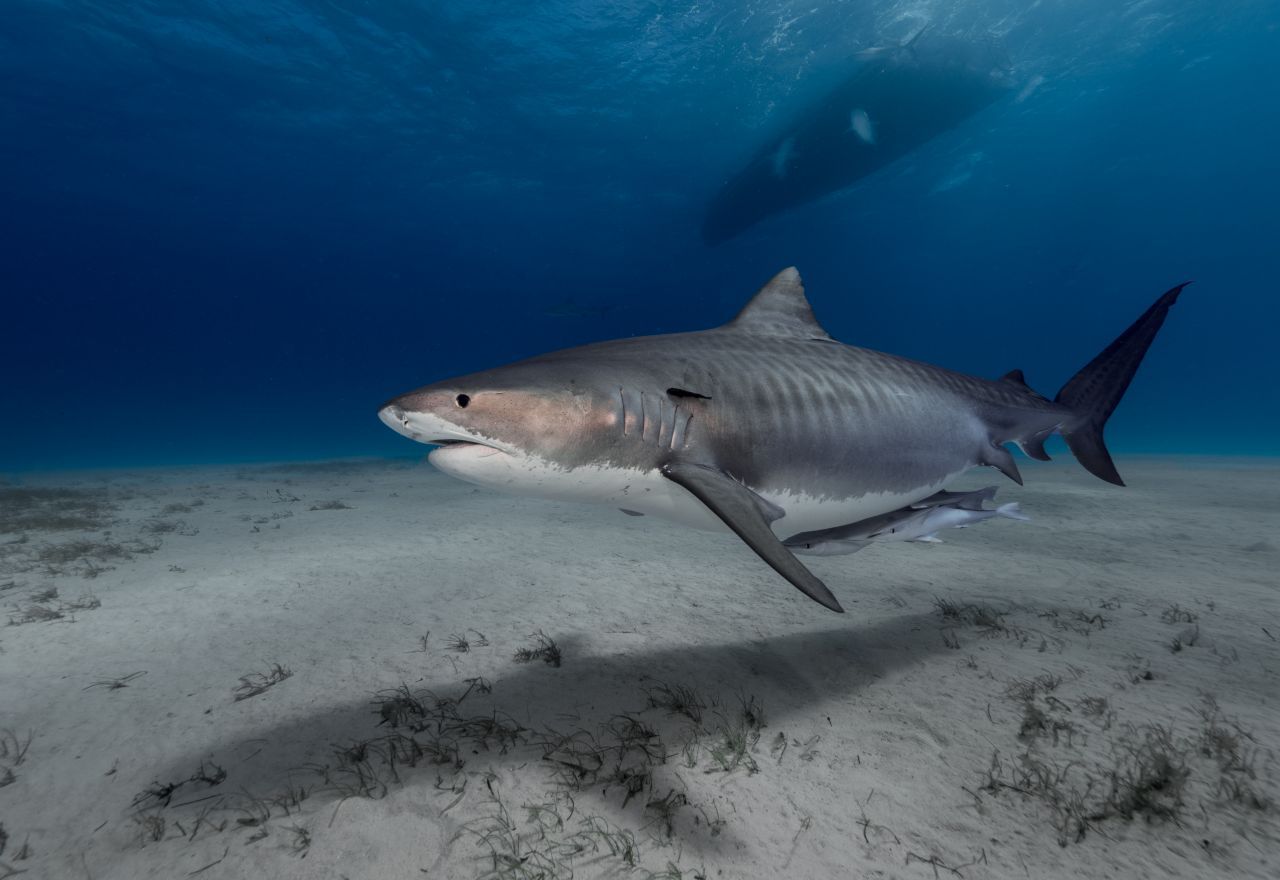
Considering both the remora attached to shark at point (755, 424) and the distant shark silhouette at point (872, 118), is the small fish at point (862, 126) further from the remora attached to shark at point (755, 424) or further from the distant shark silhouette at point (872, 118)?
the remora attached to shark at point (755, 424)

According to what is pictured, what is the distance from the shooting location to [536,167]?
121 feet

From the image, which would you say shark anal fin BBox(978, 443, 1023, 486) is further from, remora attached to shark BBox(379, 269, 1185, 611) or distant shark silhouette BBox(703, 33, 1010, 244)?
distant shark silhouette BBox(703, 33, 1010, 244)

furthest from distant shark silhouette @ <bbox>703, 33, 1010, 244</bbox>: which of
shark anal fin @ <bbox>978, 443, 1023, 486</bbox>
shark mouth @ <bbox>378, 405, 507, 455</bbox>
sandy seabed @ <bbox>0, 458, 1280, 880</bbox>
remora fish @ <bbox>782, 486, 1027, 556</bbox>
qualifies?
shark mouth @ <bbox>378, 405, 507, 455</bbox>

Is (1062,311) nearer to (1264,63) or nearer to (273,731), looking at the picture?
(1264,63)

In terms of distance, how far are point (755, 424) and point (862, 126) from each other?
32899mm

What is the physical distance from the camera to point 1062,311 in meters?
143

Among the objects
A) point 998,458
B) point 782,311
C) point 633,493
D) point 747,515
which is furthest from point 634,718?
point 998,458

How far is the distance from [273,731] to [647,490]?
93.8 inches

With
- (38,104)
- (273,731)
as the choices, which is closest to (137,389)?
(38,104)

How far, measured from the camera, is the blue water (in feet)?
79.1

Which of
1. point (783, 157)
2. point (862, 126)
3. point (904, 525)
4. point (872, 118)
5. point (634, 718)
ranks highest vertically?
point (872, 118)

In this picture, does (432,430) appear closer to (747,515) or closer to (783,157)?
(747,515)

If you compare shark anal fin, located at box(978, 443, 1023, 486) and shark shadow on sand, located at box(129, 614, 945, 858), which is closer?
shark shadow on sand, located at box(129, 614, 945, 858)

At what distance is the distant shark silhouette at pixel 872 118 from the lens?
25.1 m
